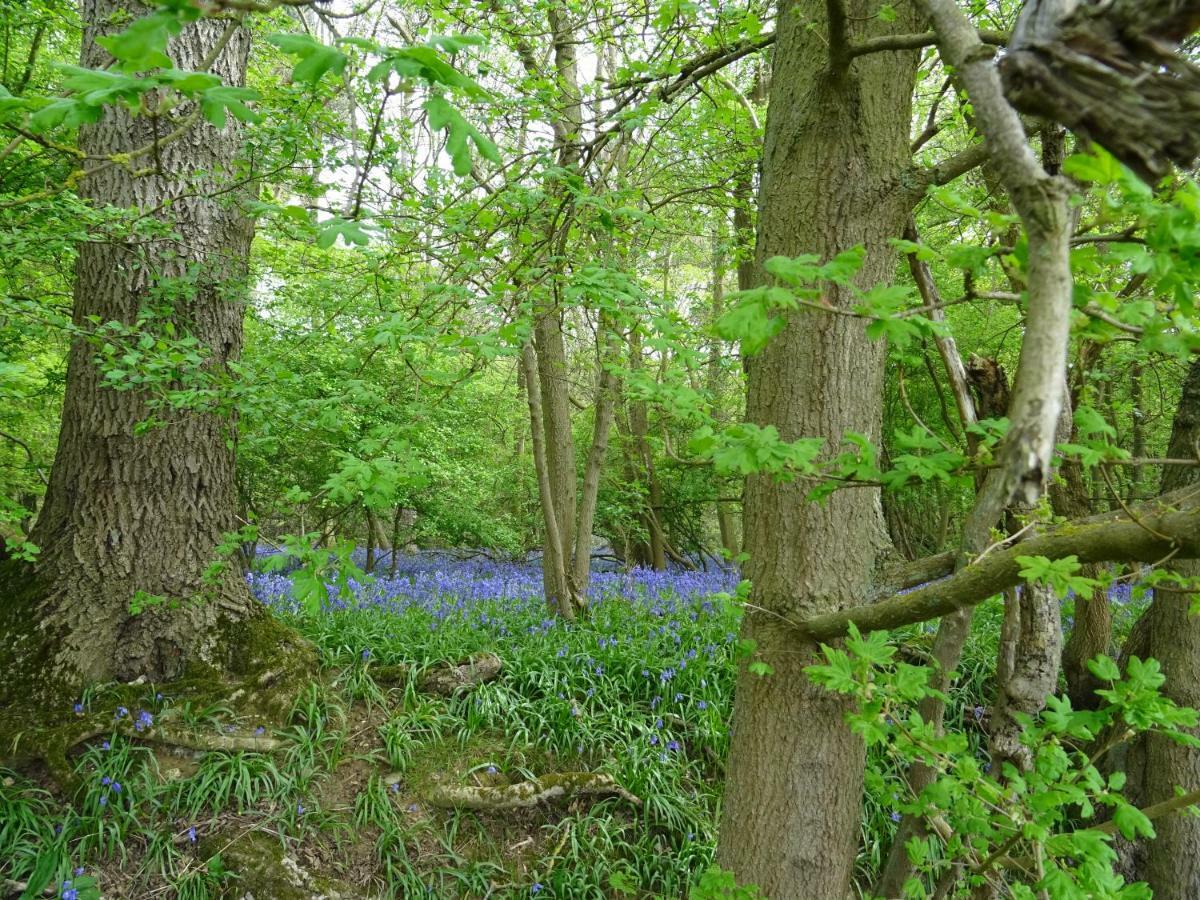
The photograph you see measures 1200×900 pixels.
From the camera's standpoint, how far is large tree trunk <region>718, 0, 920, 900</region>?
1.82 meters

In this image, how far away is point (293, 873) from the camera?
310cm

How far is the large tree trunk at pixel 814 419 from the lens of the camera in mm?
1821

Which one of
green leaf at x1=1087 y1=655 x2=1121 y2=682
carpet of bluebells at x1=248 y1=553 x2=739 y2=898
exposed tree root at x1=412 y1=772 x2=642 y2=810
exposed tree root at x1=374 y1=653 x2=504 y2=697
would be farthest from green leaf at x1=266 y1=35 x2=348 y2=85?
exposed tree root at x1=374 y1=653 x2=504 y2=697

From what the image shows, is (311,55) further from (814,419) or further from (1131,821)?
(1131,821)

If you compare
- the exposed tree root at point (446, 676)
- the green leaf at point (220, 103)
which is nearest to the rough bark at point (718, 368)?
the exposed tree root at point (446, 676)

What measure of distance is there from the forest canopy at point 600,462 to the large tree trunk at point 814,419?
0.04ft

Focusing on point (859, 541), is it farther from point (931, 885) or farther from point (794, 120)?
point (931, 885)

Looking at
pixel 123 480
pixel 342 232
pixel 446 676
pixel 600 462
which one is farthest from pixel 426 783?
pixel 342 232

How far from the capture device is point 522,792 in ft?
11.9

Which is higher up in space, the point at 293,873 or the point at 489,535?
the point at 489,535

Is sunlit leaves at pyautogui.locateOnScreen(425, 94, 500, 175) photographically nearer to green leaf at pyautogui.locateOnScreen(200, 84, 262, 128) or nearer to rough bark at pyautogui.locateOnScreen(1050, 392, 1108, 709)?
green leaf at pyautogui.locateOnScreen(200, 84, 262, 128)

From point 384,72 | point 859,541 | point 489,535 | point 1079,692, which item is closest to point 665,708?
point 1079,692

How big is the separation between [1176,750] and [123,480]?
557 centimetres

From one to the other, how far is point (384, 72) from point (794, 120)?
133 cm
